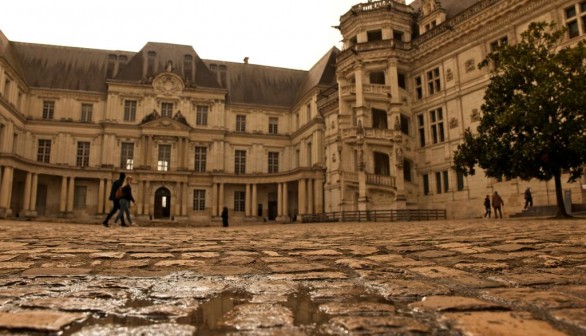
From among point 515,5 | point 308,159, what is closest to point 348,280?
point 515,5

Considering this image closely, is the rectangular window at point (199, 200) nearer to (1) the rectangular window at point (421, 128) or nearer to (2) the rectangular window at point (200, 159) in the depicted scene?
(2) the rectangular window at point (200, 159)

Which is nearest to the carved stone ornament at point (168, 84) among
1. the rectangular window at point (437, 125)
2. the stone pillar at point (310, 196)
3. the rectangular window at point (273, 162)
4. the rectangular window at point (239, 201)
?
the rectangular window at point (273, 162)

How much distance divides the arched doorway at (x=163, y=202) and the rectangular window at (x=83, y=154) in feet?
26.3

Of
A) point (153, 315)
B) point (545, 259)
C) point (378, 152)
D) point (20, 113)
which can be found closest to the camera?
point (153, 315)

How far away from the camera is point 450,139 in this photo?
28984mm

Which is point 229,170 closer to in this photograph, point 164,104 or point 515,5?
point 164,104

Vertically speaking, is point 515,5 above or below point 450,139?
above

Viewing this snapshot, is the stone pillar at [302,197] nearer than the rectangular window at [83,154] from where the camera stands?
Yes

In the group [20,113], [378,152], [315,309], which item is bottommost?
[315,309]

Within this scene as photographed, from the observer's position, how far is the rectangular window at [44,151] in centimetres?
4262

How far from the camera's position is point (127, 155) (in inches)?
1754

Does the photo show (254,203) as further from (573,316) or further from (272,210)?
(573,316)

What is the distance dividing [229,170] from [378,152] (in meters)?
20.9

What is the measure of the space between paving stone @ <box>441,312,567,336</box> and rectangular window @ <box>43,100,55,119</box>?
4982 cm
